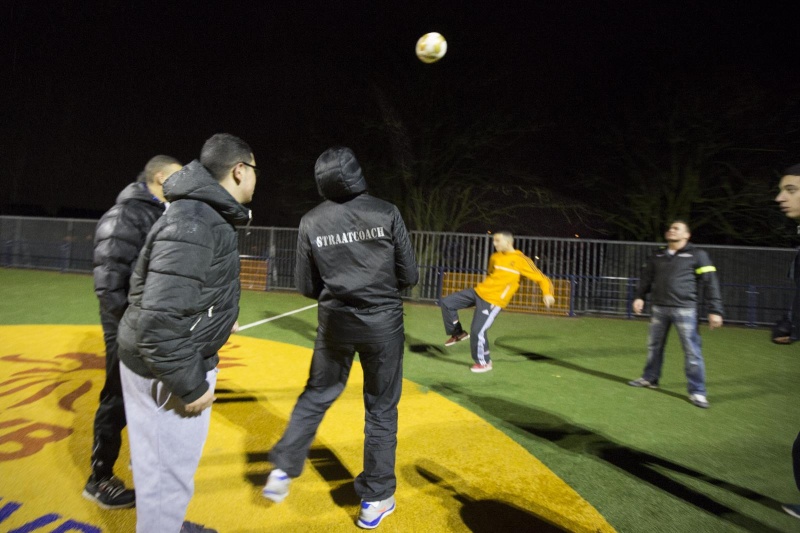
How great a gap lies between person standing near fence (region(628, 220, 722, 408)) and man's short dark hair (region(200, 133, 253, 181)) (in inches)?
191

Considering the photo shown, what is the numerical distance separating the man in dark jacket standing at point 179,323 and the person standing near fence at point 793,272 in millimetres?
3204

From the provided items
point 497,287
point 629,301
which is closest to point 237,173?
point 497,287

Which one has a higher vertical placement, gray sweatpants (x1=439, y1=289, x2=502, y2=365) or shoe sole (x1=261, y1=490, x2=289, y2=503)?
gray sweatpants (x1=439, y1=289, x2=502, y2=365)

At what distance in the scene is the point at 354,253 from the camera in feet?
8.89

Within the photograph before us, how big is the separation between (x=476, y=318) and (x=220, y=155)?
4530mm

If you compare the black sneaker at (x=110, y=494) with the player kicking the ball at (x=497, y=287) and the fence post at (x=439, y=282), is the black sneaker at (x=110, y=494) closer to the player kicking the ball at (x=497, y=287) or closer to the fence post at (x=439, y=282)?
the player kicking the ball at (x=497, y=287)

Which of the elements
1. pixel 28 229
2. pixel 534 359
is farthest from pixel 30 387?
pixel 28 229

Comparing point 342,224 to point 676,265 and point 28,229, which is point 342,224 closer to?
point 676,265

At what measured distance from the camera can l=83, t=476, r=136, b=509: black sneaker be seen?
2736 mm

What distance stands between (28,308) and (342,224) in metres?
10.2

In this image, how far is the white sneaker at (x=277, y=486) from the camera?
109 inches

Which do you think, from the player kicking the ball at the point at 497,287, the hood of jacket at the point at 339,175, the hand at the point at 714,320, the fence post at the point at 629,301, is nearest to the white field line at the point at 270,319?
the player kicking the ball at the point at 497,287

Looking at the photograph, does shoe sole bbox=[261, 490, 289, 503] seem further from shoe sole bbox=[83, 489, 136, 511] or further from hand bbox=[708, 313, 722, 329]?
hand bbox=[708, 313, 722, 329]

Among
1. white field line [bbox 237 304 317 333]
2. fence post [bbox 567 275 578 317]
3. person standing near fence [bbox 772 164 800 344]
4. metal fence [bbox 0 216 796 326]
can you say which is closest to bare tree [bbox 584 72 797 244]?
metal fence [bbox 0 216 796 326]
